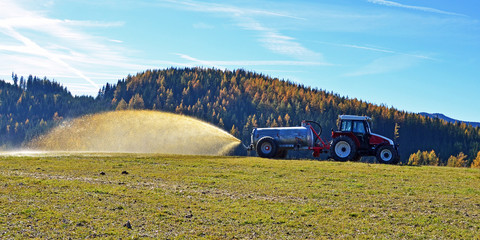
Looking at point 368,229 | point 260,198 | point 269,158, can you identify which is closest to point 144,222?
point 260,198

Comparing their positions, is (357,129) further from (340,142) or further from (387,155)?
(387,155)

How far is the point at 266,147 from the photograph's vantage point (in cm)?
4088

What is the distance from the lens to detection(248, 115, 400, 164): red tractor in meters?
37.3

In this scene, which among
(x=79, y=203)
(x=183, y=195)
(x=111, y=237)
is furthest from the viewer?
(x=183, y=195)

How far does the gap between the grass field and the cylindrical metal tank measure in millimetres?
11784

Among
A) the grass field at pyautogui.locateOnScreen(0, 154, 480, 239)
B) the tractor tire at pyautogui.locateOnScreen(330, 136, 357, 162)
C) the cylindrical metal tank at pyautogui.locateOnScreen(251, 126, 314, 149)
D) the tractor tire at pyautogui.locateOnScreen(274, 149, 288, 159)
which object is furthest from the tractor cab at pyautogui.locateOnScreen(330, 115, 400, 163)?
the grass field at pyautogui.locateOnScreen(0, 154, 480, 239)

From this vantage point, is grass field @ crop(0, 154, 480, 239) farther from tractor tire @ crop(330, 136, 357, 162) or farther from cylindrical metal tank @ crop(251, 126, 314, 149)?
cylindrical metal tank @ crop(251, 126, 314, 149)

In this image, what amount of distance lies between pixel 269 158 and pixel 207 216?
2538 cm

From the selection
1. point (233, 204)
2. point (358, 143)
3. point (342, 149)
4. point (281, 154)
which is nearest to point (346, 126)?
point (358, 143)

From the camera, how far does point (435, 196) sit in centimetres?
1997

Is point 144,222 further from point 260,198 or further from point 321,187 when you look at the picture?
point 321,187

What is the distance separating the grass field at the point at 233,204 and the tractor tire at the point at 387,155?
28.1ft

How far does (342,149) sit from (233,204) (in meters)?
23.5

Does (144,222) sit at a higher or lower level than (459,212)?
lower
